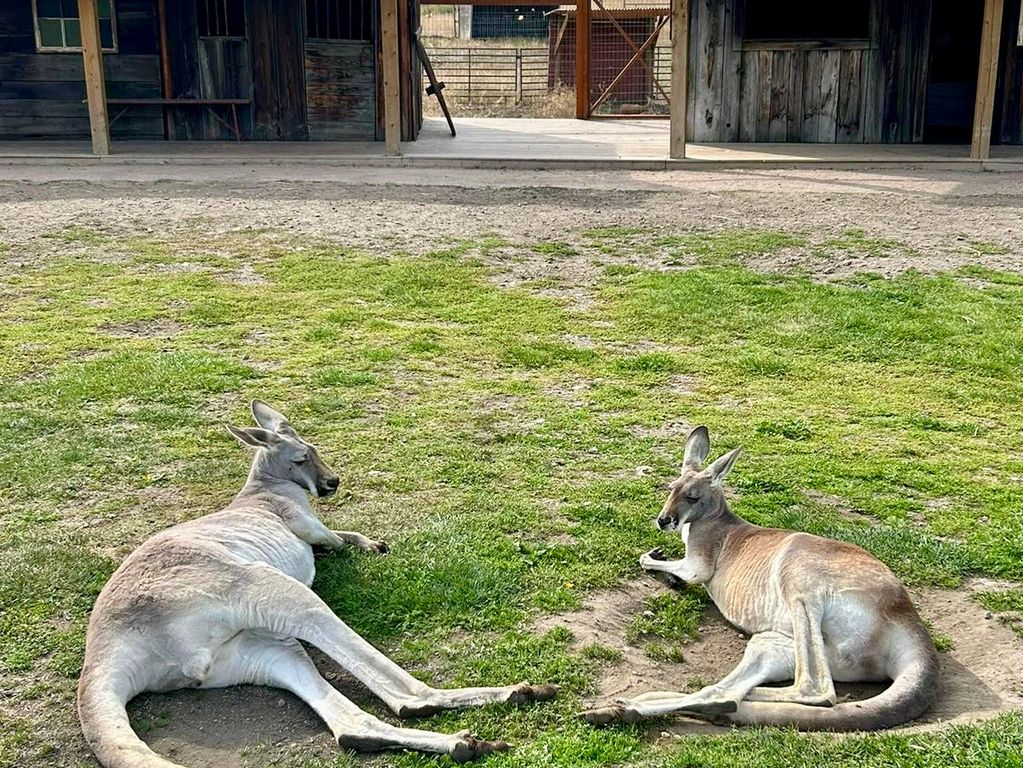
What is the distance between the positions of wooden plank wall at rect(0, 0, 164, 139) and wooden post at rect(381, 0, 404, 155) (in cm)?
483

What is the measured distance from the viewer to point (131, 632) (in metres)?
3.72

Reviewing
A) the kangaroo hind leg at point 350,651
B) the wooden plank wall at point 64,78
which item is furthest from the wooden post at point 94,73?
the kangaroo hind leg at point 350,651

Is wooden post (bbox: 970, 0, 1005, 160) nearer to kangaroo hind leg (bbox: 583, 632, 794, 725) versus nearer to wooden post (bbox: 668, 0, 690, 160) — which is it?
wooden post (bbox: 668, 0, 690, 160)

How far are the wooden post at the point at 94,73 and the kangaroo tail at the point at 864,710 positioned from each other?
14.1m

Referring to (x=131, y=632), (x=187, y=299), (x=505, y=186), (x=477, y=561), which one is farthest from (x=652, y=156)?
(x=131, y=632)

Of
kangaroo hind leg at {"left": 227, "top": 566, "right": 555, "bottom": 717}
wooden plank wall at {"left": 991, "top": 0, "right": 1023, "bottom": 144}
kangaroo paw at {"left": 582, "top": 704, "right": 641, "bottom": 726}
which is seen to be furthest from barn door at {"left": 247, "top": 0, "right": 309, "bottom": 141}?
kangaroo paw at {"left": 582, "top": 704, "right": 641, "bottom": 726}

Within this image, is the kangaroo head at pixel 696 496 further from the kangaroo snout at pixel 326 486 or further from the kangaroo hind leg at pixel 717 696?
the kangaroo snout at pixel 326 486

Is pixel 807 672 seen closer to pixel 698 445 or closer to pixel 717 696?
pixel 717 696

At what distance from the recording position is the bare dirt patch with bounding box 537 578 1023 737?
3.70m

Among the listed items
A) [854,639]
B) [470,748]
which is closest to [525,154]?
[854,639]

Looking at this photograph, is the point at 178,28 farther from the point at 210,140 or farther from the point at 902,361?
the point at 902,361

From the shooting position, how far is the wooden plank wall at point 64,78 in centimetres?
1795

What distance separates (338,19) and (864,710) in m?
16.3

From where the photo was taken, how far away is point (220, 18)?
17891 millimetres
